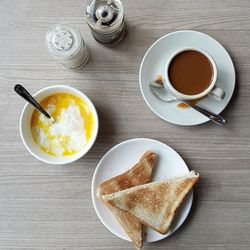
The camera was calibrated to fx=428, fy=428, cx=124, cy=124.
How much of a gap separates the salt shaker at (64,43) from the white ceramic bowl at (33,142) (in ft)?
0.30

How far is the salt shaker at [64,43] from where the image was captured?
4.12 ft

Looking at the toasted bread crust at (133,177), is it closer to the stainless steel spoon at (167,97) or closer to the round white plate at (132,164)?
the round white plate at (132,164)

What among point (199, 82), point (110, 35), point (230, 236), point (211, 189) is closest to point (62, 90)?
point (110, 35)

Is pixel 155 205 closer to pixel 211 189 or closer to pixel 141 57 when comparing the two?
pixel 211 189

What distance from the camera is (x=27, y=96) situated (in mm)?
1233

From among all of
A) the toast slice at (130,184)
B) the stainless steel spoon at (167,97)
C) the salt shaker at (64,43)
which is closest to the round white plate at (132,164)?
the toast slice at (130,184)

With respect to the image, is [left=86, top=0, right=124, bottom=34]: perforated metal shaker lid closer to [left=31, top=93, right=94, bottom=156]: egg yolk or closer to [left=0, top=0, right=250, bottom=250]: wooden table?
[left=0, top=0, right=250, bottom=250]: wooden table

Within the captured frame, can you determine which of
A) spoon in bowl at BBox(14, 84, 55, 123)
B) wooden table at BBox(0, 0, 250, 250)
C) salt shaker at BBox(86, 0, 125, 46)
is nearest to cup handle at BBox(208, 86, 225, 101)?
wooden table at BBox(0, 0, 250, 250)

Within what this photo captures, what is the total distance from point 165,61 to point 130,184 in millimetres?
391

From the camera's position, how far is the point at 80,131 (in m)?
1.31

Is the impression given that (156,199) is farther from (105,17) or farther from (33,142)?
(105,17)

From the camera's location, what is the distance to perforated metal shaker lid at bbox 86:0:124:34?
125 centimetres

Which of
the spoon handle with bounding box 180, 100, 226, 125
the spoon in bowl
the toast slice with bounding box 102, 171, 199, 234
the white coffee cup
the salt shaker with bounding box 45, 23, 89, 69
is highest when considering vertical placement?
the salt shaker with bounding box 45, 23, 89, 69

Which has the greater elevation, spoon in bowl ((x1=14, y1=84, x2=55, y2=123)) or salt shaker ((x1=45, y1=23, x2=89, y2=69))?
salt shaker ((x1=45, y1=23, x2=89, y2=69))
